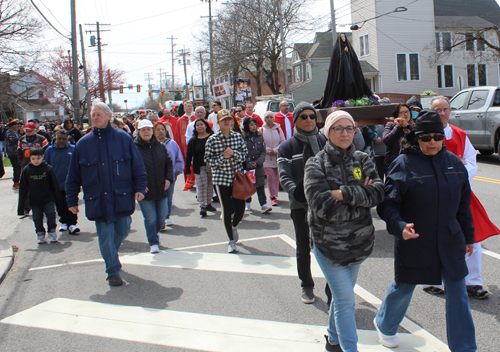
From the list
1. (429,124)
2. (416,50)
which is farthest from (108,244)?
(416,50)

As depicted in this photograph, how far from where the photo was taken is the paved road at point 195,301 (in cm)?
392

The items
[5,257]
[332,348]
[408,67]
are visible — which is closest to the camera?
[332,348]

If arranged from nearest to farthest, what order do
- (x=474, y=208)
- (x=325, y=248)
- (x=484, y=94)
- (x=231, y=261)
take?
(x=325, y=248), (x=474, y=208), (x=231, y=261), (x=484, y=94)

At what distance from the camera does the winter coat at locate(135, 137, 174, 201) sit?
6754 millimetres

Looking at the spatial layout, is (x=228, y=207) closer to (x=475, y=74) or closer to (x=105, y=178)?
(x=105, y=178)

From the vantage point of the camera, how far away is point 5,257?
21.8 feet

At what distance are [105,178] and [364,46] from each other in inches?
1439

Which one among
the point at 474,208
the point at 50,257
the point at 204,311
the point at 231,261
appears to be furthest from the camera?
the point at 50,257

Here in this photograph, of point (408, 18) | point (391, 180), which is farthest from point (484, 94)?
point (408, 18)

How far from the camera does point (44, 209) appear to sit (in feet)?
25.5

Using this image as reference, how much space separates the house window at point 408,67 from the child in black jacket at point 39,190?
33.9m

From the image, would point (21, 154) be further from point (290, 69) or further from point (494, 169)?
point (290, 69)

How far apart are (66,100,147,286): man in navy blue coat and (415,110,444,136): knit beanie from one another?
11.0 ft

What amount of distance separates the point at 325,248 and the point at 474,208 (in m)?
1.77
